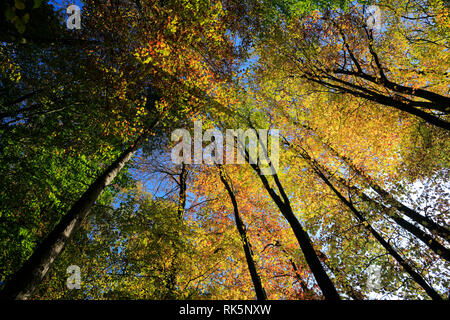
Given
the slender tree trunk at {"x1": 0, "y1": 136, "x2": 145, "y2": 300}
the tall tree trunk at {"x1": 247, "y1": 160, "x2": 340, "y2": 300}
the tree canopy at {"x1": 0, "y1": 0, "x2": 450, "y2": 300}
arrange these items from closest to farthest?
the slender tree trunk at {"x1": 0, "y1": 136, "x2": 145, "y2": 300} < the tall tree trunk at {"x1": 247, "y1": 160, "x2": 340, "y2": 300} < the tree canopy at {"x1": 0, "y1": 0, "x2": 450, "y2": 300}

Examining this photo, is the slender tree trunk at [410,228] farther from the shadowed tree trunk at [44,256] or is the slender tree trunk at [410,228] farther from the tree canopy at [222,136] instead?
the shadowed tree trunk at [44,256]

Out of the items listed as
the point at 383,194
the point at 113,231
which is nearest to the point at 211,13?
the point at 113,231

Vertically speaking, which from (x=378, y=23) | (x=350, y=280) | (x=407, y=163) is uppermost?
(x=378, y=23)

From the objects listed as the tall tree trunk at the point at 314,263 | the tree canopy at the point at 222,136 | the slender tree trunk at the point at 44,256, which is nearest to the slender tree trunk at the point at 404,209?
the tree canopy at the point at 222,136

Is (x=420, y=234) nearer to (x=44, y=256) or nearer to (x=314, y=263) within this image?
(x=314, y=263)

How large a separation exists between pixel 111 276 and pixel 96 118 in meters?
7.49

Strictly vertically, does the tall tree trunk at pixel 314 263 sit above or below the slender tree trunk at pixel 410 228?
below

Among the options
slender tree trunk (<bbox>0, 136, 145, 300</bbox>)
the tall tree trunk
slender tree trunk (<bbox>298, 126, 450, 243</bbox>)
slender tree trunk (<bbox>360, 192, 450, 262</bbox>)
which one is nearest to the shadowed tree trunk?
slender tree trunk (<bbox>0, 136, 145, 300</bbox>)

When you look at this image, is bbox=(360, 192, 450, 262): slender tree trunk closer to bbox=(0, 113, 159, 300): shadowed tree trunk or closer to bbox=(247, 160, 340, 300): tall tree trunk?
bbox=(247, 160, 340, 300): tall tree trunk

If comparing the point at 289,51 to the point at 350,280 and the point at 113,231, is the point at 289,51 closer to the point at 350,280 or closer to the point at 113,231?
the point at 350,280

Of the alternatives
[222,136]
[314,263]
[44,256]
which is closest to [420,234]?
[314,263]
